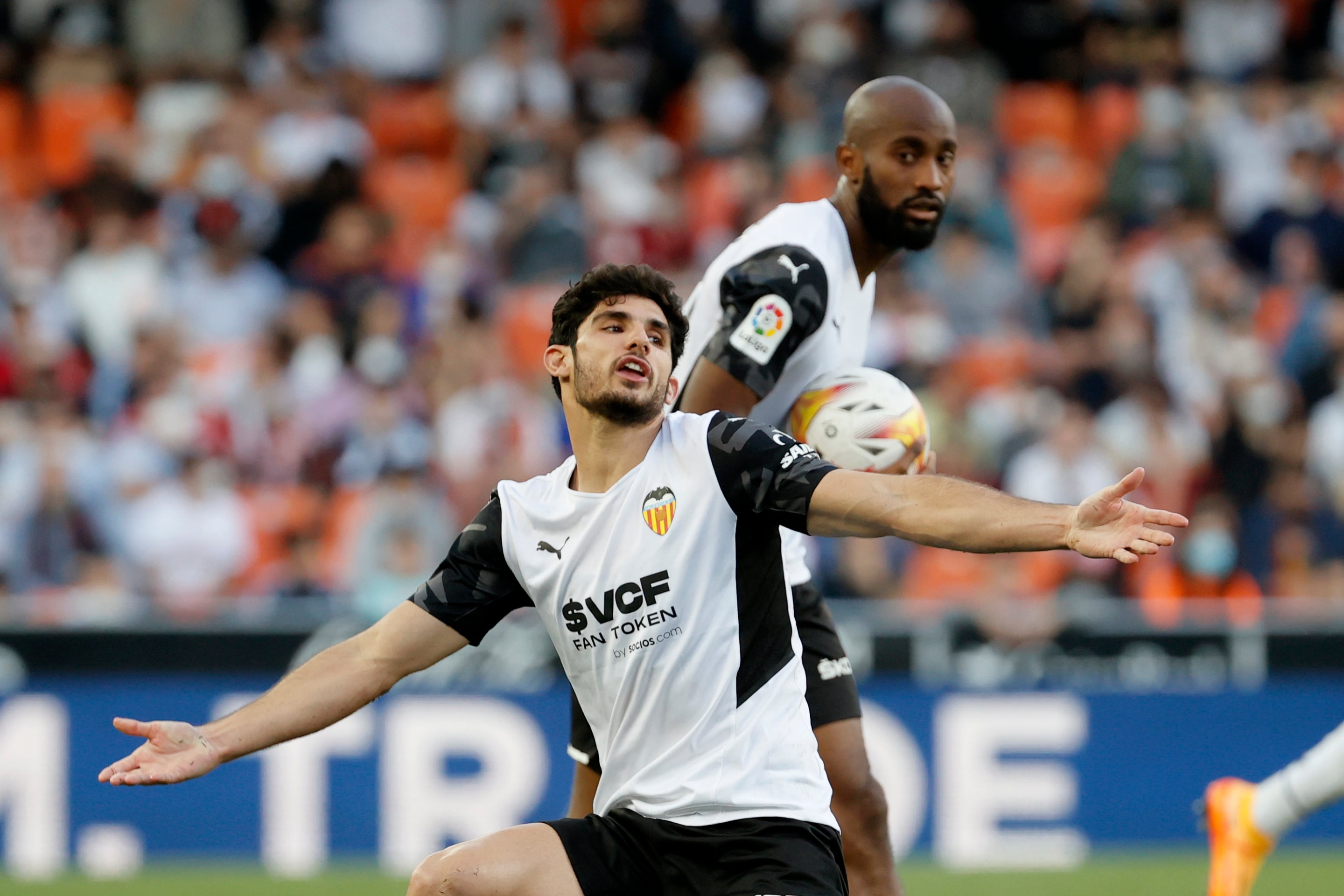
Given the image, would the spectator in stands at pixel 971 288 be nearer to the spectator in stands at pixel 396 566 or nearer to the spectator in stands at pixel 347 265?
the spectator in stands at pixel 347 265

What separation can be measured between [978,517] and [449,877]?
1.49 meters

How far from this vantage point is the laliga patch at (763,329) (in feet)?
16.8

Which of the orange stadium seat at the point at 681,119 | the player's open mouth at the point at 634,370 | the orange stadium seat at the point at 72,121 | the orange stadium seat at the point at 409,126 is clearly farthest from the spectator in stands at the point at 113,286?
the player's open mouth at the point at 634,370

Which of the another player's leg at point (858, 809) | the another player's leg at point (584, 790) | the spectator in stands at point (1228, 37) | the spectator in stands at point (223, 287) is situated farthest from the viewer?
the spectator in stands at point (1228, 37)

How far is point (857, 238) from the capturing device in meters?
5.63

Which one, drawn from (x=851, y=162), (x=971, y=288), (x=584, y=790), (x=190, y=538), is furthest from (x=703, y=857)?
(x=971, y=288)

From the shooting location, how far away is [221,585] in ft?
35.6

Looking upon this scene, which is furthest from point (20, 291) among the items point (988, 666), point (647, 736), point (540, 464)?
point (647, 736)

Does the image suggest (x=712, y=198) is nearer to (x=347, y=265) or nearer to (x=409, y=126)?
(x=409, y=126)

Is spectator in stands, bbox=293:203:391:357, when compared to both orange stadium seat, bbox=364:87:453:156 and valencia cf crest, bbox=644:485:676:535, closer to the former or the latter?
orange stadium seat, bbox=364:87:453:156

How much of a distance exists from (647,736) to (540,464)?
6752 mm

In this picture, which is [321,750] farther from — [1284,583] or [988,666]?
[1284,583]

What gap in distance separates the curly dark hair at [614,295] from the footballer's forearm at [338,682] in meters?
0.73

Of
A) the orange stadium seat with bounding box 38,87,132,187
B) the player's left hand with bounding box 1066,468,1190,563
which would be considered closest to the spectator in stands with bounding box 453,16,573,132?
the orange stadium seat with bounding box 38,87,132,187
